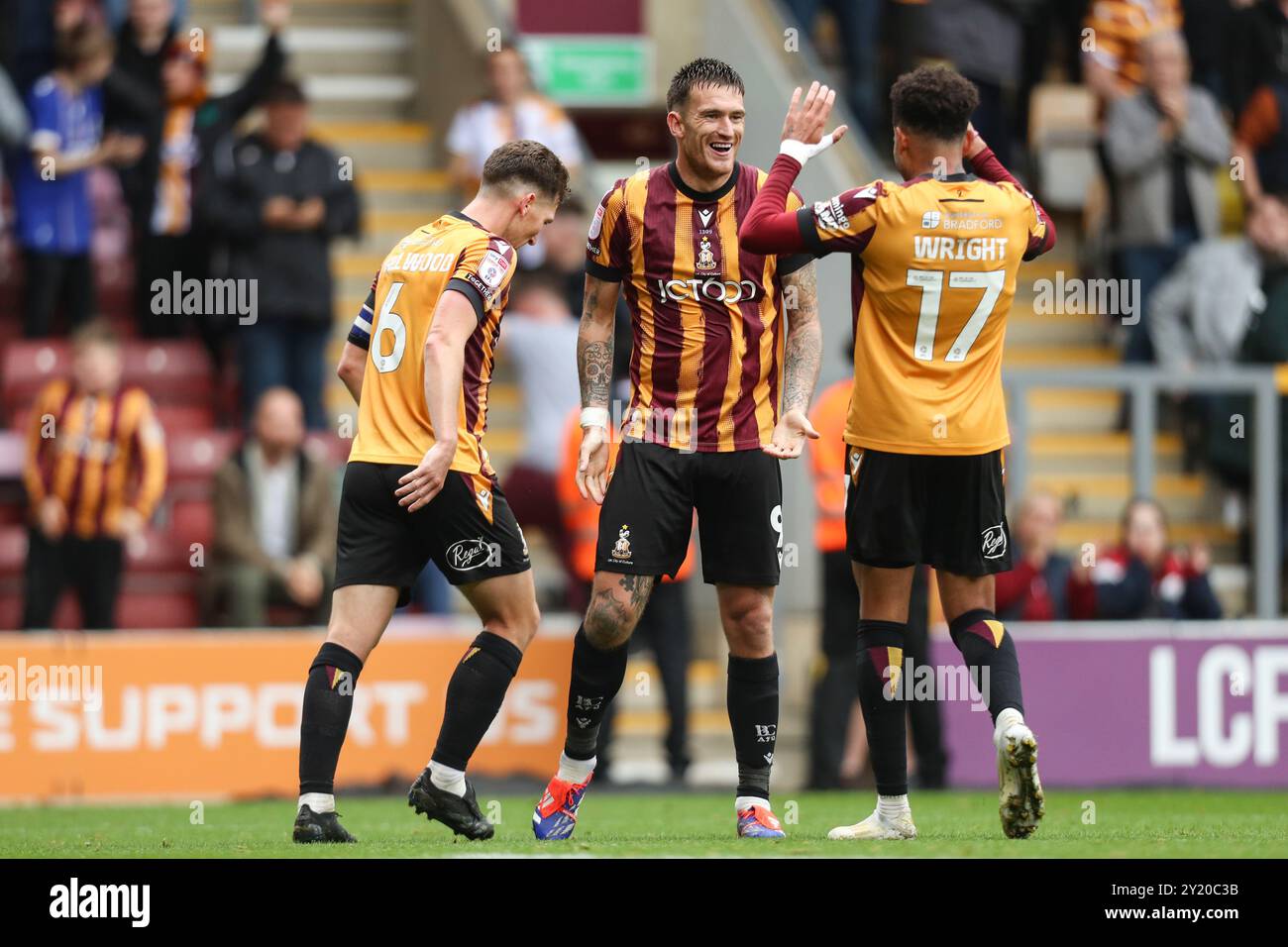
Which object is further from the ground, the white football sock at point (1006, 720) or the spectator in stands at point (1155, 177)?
the spectator in stands at point (1155, 177)

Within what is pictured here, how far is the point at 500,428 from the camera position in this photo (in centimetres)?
1514

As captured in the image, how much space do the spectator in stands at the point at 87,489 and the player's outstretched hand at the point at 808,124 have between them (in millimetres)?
6143

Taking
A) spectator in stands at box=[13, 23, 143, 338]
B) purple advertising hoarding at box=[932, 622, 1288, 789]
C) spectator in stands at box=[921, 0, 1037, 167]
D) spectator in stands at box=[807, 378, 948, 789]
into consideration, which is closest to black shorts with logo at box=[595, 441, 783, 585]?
spectator in stands at box=[807, 378, 948, 789]

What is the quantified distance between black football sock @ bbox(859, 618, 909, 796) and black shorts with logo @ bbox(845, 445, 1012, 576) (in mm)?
261

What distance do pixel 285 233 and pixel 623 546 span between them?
Answer: 6.62m

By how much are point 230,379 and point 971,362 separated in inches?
314

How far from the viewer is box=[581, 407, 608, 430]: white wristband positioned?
7.84 m

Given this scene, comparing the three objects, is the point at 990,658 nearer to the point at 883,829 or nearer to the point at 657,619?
the point at 883,829

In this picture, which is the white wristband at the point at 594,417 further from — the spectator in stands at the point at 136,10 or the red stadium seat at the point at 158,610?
the spectator in stands at the point at 136,10

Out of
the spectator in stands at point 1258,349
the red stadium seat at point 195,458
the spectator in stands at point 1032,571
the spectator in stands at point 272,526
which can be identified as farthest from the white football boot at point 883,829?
the red stadium seat at point 195,458

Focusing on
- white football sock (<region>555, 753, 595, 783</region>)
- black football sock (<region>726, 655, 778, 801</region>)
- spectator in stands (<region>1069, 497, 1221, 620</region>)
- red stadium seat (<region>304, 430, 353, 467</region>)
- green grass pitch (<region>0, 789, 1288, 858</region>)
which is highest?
red stadium seat (<region>304, 430, 353, 467</region>)

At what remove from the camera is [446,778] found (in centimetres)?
748

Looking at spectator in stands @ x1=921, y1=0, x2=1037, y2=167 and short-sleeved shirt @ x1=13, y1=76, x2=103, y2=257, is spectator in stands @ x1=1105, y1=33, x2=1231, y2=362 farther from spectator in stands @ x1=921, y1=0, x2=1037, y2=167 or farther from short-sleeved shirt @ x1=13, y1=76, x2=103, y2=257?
short-sleeved shirt @ x1=13, y1=76, x2=103, y2=257

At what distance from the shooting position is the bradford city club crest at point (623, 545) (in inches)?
300
